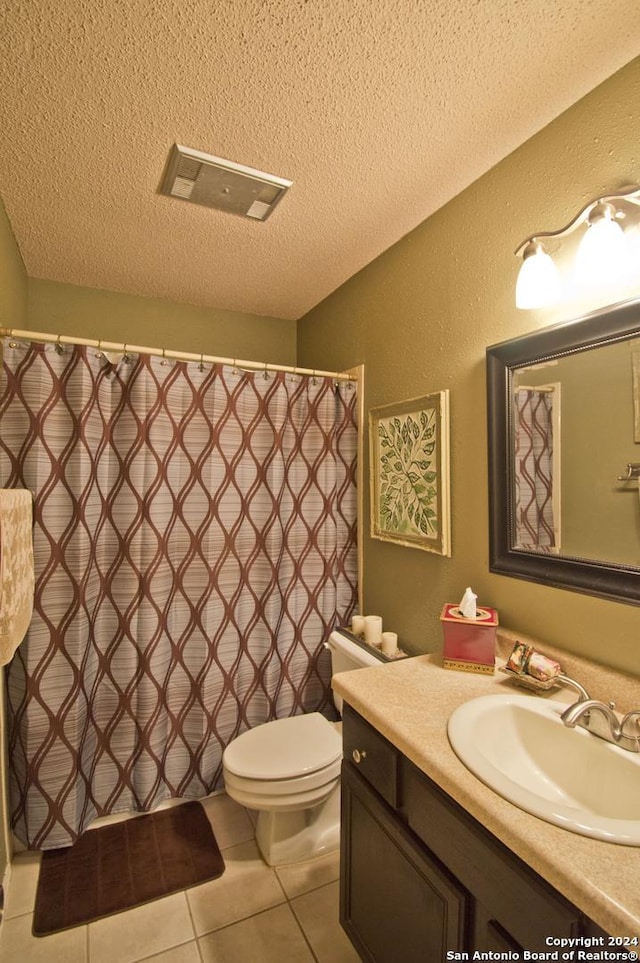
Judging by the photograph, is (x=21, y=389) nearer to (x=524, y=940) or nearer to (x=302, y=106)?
(x=302, y=106)

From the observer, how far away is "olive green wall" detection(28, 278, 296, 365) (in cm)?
220

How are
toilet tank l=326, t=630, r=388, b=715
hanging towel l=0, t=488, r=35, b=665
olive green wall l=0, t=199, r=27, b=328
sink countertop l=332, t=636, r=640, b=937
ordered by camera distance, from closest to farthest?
sink countertop l=332, t=636, r=640, b=937
hanging towel l=0, t=488, r=35, b=665
olive green wall l=0, t=199, r=27, b=328
toilet tank l=326, t=630, r=388, b=715

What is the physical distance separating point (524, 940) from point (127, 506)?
1.65 metres

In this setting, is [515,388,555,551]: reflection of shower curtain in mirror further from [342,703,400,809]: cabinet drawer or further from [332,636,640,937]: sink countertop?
[342,703,400,809]: cabinet drawer

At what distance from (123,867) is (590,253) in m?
2.37

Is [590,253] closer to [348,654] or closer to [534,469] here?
[534,469]

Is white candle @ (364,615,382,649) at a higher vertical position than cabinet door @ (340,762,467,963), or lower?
higher

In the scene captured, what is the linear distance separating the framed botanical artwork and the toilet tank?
1.47ft

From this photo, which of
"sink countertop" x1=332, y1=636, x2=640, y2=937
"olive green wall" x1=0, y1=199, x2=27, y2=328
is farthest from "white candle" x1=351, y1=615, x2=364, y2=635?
"olive green wall" x1=0, y1=199, x2=27, y2=328

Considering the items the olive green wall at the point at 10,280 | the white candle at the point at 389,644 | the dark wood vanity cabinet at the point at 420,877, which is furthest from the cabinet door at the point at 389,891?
the olive green wall at the point at 10,280

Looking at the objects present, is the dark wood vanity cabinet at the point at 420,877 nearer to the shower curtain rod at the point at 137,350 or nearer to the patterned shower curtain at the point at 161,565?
the patterned shower curtain at the point at 161,565

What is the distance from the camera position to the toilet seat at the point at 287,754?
60.3 inches

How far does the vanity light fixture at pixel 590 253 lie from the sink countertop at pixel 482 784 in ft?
3.06

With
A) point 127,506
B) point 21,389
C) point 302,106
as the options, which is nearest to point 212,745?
point 127,506
